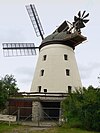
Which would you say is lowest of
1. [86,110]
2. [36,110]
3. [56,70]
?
[36,110]

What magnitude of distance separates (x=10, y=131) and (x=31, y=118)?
12.1 m

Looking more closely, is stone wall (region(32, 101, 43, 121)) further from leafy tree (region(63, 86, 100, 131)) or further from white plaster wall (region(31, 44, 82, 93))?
leafy tree (region(63, 86, 100, 131))

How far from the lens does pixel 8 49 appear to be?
43531 mm

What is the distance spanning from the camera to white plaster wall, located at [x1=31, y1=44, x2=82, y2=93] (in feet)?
115

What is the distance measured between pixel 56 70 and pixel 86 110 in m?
15.1

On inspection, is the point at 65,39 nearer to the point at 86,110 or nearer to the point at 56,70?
the point at 56,70

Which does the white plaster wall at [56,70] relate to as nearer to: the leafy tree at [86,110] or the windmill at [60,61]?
the windmill at [60,61]

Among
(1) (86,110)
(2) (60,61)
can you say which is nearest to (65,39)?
(2) (60,61)

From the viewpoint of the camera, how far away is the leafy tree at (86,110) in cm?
2092

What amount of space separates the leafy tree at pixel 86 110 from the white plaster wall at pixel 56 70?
39.2 feet

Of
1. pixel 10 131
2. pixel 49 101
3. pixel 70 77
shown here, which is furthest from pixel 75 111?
pixel 70 77

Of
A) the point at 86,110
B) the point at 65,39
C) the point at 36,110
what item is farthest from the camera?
the point at 65,39

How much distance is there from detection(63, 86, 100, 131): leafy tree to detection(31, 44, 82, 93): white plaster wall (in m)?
12.0

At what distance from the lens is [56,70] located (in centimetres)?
3584
